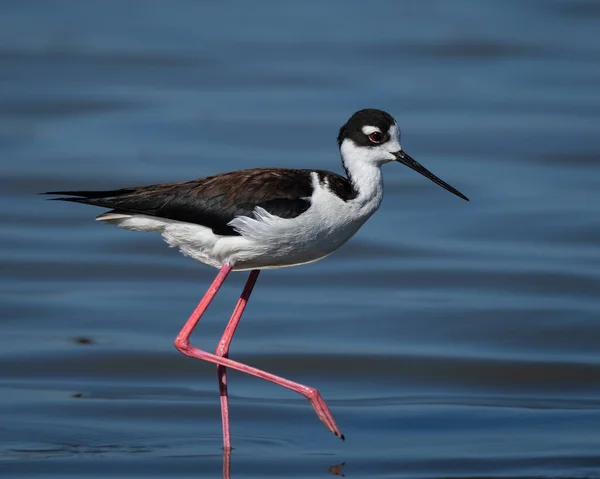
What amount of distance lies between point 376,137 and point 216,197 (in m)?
0.94

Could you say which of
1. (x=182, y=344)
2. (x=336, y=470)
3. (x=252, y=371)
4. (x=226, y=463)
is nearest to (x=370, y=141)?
(x=252, y=371)

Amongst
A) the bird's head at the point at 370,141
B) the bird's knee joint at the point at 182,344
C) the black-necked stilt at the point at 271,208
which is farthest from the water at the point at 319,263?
the bird's head at the point at 370,141

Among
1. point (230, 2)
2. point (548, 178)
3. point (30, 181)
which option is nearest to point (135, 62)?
point (230, 2)

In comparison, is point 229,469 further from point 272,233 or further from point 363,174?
point 363,174

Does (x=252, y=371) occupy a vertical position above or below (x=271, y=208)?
below

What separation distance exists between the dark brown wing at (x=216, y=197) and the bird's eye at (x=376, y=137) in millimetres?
346

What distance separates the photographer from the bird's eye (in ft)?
25.7

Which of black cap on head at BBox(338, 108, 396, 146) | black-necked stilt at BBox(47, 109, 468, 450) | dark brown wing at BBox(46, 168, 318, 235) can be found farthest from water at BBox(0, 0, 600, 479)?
black cap on head at BBox(338, 108, 396, 146)

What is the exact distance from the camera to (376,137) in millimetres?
7844

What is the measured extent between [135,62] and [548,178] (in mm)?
6090

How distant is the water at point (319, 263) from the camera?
822 cm

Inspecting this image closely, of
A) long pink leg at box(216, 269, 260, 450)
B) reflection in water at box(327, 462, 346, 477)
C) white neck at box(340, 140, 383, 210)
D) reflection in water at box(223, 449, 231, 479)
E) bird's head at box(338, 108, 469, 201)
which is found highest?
bird's head at box(338, 108, 469, 201)

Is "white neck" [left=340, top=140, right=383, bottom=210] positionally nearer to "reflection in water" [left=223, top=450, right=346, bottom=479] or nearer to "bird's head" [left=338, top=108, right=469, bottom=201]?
"bird's head" [left=338, top=108, right=469, bottom=201]

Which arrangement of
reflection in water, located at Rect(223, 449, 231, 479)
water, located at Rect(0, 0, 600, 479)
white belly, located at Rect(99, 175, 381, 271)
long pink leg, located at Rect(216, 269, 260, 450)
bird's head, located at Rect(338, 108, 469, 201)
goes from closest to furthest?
reflection in water, located at Rect(223, 449, 231, 479) → white belly, located at Rect(99, 175, 381, 271) → bird's head, located at Rect(338, 108, 469, 201) → long pink leg, located at Rect(216, 269, 260, 450) → water, located at Rect(0, 0, 600, 479)
